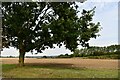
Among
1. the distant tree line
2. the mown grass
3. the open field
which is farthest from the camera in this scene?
the distant tree line

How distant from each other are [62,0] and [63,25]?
231 cm

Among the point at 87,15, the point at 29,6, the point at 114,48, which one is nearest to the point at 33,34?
the point at 29,6

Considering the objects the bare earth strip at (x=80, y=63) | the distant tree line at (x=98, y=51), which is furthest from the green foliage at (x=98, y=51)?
the bare earth strip at (x=80, y=63)

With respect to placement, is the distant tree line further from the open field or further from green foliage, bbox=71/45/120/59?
the open field

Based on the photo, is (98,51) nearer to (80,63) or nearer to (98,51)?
(98,51)

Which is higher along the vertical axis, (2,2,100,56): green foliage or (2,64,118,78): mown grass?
(2,2,100,56): green foliage

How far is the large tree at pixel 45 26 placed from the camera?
26250 mm

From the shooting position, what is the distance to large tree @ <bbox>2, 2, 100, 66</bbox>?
26.2 m

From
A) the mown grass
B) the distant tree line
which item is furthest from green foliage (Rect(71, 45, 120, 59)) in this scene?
the mown grass

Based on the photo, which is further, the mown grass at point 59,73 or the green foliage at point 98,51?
the green foliage at point 98,51

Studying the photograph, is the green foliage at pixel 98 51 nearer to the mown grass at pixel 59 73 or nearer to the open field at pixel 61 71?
the open field at pixel 61 71

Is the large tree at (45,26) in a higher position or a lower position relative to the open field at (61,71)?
higher

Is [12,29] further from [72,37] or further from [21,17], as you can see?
[72,37]

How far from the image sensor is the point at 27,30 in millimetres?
27781
